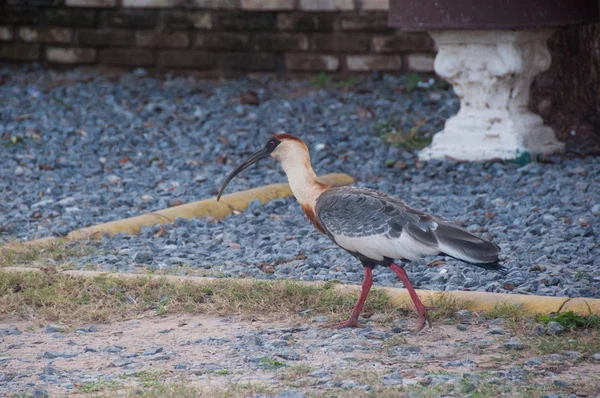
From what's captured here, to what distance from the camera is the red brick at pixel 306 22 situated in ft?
37.8

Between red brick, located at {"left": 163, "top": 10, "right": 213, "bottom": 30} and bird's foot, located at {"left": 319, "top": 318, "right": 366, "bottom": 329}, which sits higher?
red brick, located at {"left": 163, "top": 10, "right": 213, "bottom": 30}

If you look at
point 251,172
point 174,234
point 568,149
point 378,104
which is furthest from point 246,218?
point 378,104

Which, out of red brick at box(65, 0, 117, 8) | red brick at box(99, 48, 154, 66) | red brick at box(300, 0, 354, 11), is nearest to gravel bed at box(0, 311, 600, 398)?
red brick at box(300, 0, 354, 11)

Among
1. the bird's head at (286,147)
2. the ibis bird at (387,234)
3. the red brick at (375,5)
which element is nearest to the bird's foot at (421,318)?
the ibis bird at (387,234)

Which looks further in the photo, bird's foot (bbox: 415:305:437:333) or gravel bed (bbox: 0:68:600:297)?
gravel bed (bbox: 0:68:600:297)

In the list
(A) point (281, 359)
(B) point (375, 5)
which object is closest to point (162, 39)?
(B) point (375, 5)

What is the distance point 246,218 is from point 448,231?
105 inches

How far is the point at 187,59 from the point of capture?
475 inches

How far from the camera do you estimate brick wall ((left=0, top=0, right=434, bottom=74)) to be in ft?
37.6

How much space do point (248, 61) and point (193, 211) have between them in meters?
5.12

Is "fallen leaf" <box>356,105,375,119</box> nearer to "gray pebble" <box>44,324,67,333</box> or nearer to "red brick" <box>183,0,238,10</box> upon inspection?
"red brick" <box>183,0,238,10</box>

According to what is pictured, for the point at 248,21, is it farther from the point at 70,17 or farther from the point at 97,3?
the point at 70,17

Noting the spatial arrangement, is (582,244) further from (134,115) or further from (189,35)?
(189,35)

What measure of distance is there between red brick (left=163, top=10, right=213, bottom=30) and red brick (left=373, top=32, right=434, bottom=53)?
210 cm
